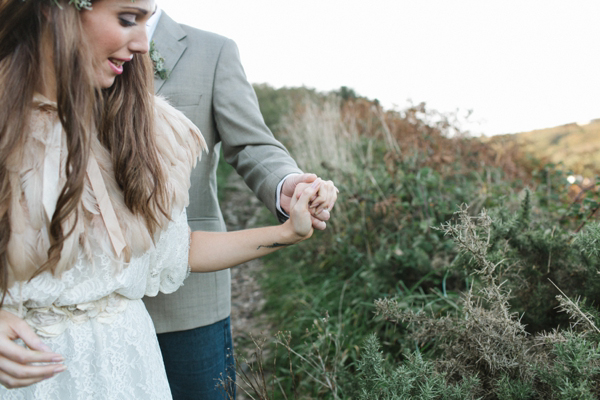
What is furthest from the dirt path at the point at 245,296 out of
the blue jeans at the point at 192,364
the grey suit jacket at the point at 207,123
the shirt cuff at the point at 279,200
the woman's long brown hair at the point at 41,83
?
the woman's long brown hair at the point at 41,83

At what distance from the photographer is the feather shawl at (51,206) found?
1.08 metres

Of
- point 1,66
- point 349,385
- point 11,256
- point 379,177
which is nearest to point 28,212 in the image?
point 11,256

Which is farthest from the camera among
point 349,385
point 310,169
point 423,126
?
point 310,169

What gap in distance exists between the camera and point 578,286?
178 cm

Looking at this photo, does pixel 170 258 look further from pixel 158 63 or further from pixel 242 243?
pixel 158 63

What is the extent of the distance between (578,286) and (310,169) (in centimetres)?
451

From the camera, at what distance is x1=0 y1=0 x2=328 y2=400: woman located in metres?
1.08

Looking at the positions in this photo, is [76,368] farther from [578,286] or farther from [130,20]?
[578,286]

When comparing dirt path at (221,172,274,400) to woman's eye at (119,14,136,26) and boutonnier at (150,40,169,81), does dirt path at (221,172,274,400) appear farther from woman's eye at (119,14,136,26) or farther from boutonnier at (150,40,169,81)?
woman's eye at (119,14,136,26)

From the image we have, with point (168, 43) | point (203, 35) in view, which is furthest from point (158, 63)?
point (203, 35)

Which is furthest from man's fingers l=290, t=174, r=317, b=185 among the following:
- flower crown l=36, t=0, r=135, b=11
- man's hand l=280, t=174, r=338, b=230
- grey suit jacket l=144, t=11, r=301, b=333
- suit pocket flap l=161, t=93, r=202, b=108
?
flower crown l=36, t=0, r=135, b=11

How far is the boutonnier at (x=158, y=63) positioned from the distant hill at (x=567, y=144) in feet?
11.0

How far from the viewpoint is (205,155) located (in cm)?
188

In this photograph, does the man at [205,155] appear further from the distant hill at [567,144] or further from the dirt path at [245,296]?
the distant hill at [567,144]
